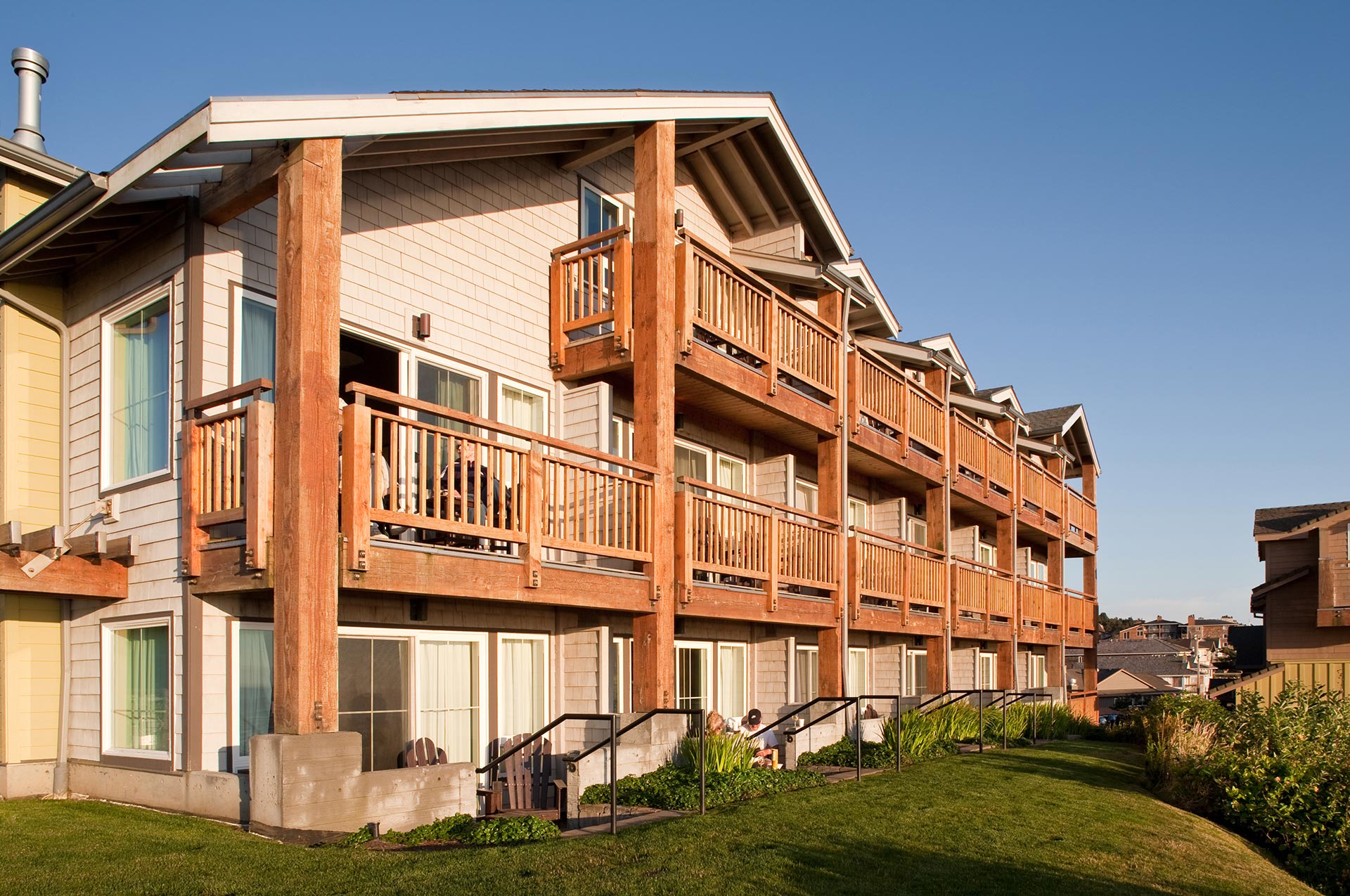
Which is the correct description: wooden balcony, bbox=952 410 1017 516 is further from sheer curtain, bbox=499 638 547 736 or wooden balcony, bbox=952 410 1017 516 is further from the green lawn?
sheer curtain, bbox=499 638 547 736

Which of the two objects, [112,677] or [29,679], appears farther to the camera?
[29,679]

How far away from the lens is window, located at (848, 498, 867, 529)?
23.4m

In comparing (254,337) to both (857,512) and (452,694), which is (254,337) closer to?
(452,694)

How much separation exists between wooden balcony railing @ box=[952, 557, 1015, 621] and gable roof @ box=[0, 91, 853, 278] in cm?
985

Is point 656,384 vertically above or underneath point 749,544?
above

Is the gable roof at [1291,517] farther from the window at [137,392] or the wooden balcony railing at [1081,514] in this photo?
the window at [137,392]

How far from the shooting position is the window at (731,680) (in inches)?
712

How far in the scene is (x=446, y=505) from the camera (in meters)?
10.9

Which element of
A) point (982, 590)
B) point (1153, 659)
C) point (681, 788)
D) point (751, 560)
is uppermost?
point (751, 560)

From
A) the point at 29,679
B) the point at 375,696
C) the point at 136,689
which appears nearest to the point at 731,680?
the point at 375,696

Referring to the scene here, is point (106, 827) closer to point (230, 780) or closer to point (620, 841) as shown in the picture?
point (230, 780)

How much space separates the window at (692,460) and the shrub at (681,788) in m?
5.20

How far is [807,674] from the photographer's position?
20.9m

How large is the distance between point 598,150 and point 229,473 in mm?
7378
